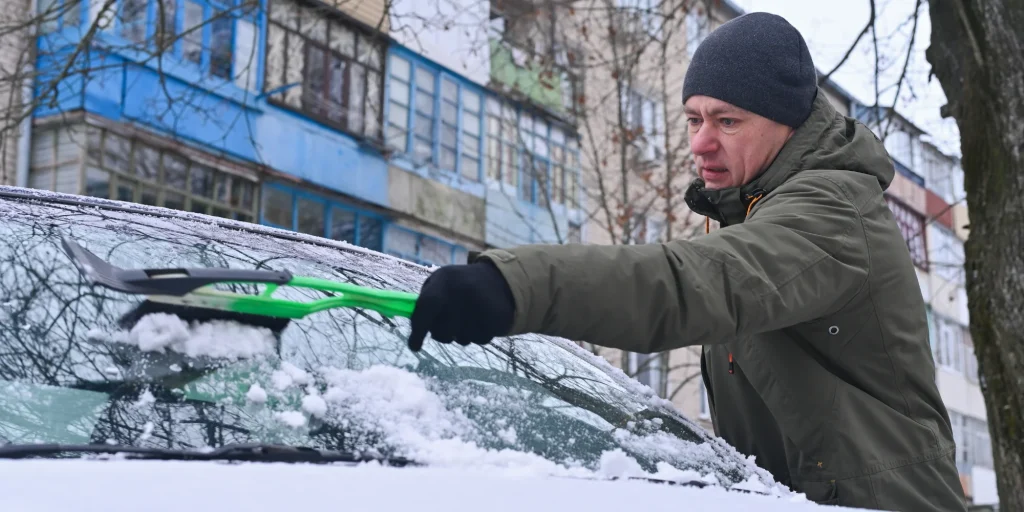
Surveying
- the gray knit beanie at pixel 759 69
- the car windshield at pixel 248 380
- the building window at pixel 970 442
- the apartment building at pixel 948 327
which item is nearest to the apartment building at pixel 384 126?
the gray knit beanie at pixel 759 69

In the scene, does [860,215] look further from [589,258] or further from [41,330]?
[41,330]

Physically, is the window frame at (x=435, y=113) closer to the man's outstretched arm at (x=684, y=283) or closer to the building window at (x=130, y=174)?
the building window at (x=130, y=174)

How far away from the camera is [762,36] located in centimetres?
241

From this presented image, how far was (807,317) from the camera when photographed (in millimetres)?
1864

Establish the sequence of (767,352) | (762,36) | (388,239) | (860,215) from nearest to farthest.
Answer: (860,215)
(767,352)
(762,36)
(388,239)

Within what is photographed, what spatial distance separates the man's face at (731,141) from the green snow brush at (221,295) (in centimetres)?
95

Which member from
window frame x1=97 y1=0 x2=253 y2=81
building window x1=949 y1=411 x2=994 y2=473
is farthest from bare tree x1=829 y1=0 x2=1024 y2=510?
building window x1=949 y1=411 x2=994 y2=473

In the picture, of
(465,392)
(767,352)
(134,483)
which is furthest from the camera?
(767,352)

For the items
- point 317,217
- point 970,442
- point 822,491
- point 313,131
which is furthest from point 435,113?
point 970,442

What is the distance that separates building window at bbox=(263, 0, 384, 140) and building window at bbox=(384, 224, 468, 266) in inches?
58.8

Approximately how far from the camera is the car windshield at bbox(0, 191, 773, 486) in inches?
58.7

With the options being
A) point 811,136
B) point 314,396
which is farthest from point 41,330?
point 811,136

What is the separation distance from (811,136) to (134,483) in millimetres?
1548

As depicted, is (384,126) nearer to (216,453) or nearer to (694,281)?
(694,281)
